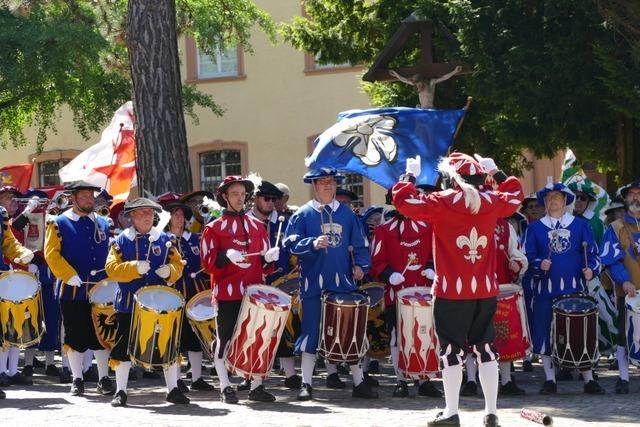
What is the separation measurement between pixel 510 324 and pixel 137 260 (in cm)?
314

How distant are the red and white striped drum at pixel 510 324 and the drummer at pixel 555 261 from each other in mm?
400

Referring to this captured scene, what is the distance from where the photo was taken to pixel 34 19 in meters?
20.6

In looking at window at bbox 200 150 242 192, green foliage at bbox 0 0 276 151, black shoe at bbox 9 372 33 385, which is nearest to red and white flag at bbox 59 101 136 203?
green foliage at bbox 0 0 276 151

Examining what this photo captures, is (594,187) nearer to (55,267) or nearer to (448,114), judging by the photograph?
(448,114)

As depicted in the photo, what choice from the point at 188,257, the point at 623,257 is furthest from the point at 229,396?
the point at 623,257

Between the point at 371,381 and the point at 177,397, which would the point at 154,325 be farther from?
the point at 371,381

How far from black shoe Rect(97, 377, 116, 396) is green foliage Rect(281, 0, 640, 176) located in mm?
6253

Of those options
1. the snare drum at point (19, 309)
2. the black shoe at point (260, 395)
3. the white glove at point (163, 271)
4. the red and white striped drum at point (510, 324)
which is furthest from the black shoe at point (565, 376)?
the snare drum at point (19, 309)

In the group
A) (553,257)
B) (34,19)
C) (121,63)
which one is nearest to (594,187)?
(553,257)

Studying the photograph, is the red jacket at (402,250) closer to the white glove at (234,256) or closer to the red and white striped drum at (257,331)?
the red and white striped drum at (257,331)

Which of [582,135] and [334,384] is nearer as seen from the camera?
[334,384]

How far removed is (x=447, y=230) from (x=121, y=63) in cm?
1536

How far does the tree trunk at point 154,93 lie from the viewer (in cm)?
1449

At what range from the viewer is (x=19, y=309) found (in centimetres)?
1182
